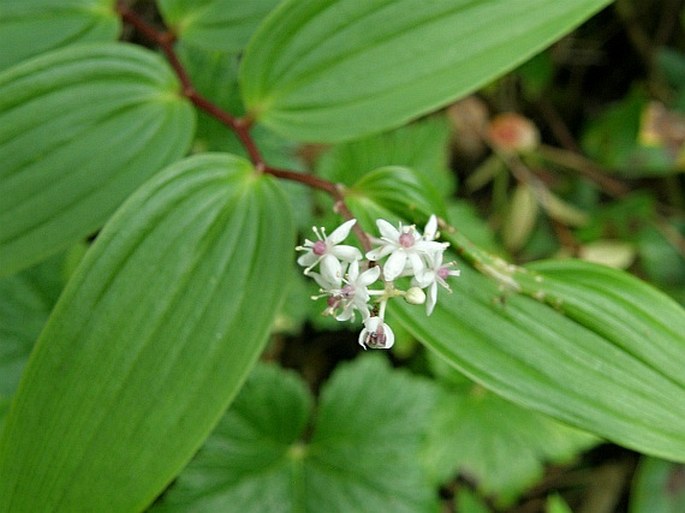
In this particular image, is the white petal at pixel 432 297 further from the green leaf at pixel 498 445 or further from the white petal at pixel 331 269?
the green leaf at pixel 498 445

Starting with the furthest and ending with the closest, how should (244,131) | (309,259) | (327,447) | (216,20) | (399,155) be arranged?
(399,155) → (327,447) → (216,20) → (244,131) → (309,259)

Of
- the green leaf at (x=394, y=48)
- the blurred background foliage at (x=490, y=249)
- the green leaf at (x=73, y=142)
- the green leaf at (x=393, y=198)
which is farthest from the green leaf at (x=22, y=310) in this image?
the green leaf at (x=393, y=198)

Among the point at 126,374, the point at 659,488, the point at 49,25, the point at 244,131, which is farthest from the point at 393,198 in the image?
the point at 659,488

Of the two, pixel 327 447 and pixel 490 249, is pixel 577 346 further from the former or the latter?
pixel 490 249

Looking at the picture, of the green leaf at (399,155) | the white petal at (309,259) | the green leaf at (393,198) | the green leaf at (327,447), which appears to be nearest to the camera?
the white petal at (309,259)

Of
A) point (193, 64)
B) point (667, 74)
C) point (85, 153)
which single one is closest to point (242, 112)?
point (193, 64)

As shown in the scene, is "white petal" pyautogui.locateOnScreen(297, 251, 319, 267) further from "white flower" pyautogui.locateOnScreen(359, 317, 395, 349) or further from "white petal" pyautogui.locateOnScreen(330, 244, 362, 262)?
"white flower" pyautogui.locateOnScreen(359, 317, 395, 349)

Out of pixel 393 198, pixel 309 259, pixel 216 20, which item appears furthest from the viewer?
pixel 216 20
